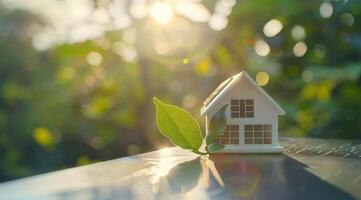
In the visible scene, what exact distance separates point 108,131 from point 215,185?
Answer: 59.2 inches

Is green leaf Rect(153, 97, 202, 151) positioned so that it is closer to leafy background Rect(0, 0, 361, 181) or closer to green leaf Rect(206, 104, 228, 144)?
green leaf Rect(206, 104, 228, 144)

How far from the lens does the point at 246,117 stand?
91cm

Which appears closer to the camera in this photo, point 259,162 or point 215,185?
point 215,185

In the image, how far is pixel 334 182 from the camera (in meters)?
0.64

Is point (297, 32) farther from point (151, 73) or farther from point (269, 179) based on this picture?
point (269, 179)

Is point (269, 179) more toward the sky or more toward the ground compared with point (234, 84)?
more toward the ground

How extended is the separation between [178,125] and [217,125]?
0.25 ft

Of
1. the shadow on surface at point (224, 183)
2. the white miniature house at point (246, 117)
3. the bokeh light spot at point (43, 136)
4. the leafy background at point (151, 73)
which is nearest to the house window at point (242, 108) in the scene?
the white miniature house at point (246, 117)

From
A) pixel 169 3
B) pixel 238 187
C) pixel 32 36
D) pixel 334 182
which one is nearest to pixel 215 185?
pixel 238 187

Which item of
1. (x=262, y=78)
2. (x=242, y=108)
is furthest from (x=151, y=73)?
(x=242, y=108)

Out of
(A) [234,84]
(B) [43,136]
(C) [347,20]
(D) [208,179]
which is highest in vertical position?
(C) [347,20]

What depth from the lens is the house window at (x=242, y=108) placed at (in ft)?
2.99

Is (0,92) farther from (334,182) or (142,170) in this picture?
(334,182)

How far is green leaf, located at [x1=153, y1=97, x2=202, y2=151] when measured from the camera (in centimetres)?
82
